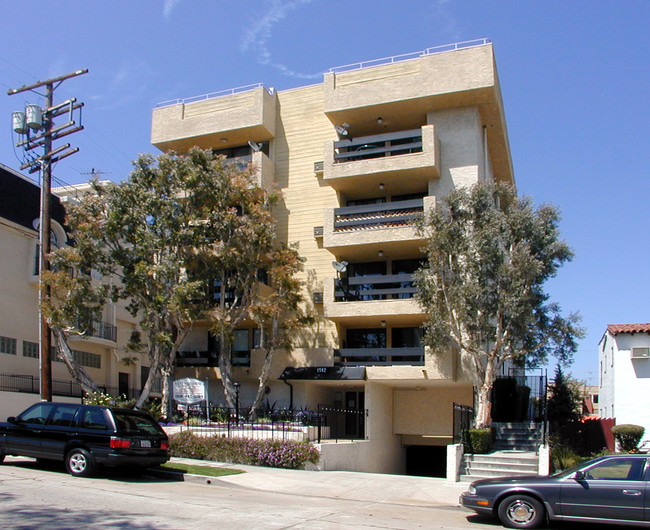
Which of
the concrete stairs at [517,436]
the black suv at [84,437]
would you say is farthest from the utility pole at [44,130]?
the concrete stairs at [517,436]

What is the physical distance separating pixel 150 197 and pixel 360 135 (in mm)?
10083

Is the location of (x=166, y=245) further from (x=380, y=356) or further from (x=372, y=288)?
(x=380, y=356)

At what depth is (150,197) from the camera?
24234 millimetres

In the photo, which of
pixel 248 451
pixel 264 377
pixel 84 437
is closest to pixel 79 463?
pixel 84 437

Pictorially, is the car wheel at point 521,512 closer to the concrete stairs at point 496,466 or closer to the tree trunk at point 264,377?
the concrete stairs at point 496,466

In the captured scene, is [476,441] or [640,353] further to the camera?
[640,353]

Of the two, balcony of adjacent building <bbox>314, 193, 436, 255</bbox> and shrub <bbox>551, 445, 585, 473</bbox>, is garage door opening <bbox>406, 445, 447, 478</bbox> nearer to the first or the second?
balcony of adjacent building <bbox>314, 193, 436, 255</bbox>

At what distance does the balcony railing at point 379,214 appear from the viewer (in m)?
26.9

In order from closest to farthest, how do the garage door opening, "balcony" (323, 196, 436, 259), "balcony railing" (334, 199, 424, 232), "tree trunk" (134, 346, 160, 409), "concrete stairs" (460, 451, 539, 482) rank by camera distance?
1. "concrete stairs" (460, 451, 539, 482)
2. "tree trunk" (134, 346, 160, 409)
3. "balcony" (323, 196, 436, 259)
4. "balcony railing" (334, 199, 424, 232)
5. the garage door opening

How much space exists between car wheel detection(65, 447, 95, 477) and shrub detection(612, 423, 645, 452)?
55.0ft

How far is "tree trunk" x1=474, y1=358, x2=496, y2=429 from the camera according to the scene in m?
22.4

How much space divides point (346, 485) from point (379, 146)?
16070 millimetres

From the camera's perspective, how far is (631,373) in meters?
24.4

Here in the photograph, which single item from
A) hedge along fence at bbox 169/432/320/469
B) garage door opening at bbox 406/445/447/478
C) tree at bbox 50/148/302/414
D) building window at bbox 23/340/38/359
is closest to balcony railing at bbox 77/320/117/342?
building window at bbox 23/340/38/359
